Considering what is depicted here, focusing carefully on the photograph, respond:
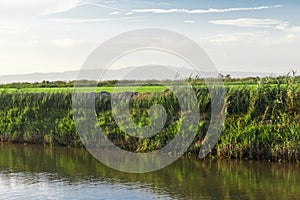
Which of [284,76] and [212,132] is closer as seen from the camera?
[212,132]

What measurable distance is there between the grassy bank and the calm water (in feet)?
2.51

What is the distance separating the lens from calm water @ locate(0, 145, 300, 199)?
49.7 feet

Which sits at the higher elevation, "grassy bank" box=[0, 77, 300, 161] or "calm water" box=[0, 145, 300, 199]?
"grassy bank" box=[0, 77, 300, 161]

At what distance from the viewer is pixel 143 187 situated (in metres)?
16.0

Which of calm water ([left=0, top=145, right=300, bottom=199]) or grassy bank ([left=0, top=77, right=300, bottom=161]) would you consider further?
grassy bank ([left=0, top=77, right=300, bottom=161])

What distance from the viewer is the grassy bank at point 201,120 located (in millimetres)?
19703

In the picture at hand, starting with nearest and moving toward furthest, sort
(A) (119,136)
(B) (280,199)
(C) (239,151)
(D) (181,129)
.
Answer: (B) (280,199), (C) (239,151), (D) (181,129), (A) (119,136)

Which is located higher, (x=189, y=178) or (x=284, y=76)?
(x=284, y=76)

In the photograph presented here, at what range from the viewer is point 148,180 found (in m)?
17.1

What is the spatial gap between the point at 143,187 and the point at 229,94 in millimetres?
6938

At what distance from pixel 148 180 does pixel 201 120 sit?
16.5 ft

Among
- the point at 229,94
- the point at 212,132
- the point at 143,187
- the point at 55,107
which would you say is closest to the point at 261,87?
the point at 229,94

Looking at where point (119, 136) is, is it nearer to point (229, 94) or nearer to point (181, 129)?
point (181, 129)

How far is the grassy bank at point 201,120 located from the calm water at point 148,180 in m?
0.76
